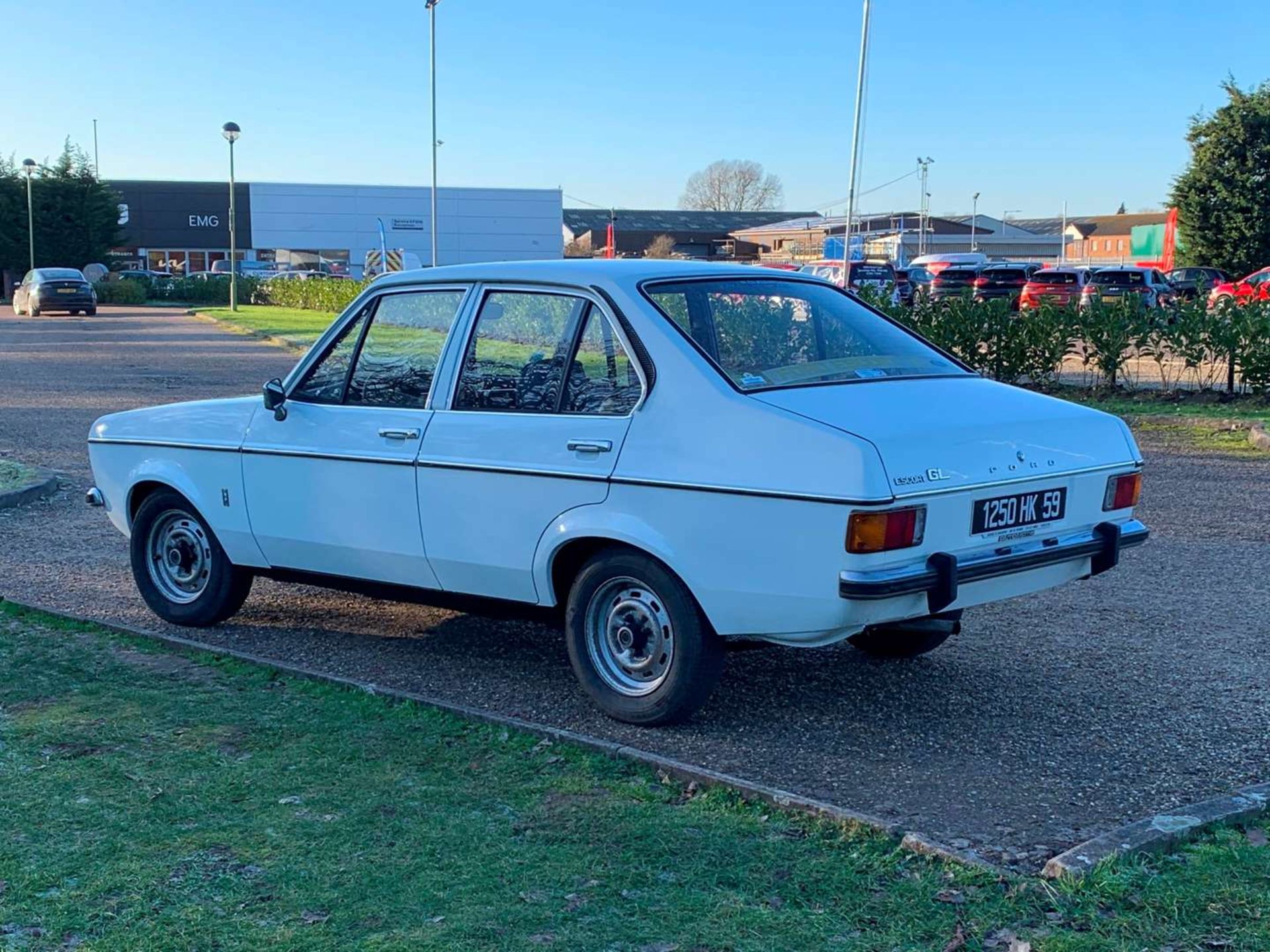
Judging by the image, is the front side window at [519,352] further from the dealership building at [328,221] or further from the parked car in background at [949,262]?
the dealership building at [328,221]

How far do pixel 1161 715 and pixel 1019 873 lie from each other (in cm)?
182

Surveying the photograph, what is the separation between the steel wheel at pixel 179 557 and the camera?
6.67 meters

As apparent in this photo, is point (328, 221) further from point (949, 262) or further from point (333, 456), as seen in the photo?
point (333, 456)

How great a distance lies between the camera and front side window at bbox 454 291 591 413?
5348 mm

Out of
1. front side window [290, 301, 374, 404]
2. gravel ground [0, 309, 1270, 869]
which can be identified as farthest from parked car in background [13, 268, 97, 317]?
front side window [290, 301, 374, 404]

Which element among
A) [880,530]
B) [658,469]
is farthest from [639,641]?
[880,530]

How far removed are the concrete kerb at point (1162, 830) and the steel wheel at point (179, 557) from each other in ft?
14.3

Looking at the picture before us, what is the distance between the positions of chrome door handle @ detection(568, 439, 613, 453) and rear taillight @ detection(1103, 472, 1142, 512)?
191cm

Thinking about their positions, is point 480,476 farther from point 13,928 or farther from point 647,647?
point 13,928

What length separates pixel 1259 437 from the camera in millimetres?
13078

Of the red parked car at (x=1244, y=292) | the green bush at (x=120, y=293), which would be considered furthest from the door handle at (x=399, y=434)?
the green bush at (x=120, y=293)

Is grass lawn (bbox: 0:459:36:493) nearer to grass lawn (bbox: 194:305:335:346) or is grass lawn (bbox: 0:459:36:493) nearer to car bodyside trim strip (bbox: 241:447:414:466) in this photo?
car bodyside trim strip (bbox: 241:447:414:466)

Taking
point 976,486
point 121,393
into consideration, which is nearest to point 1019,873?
point 976,486

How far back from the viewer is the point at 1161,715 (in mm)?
5301
